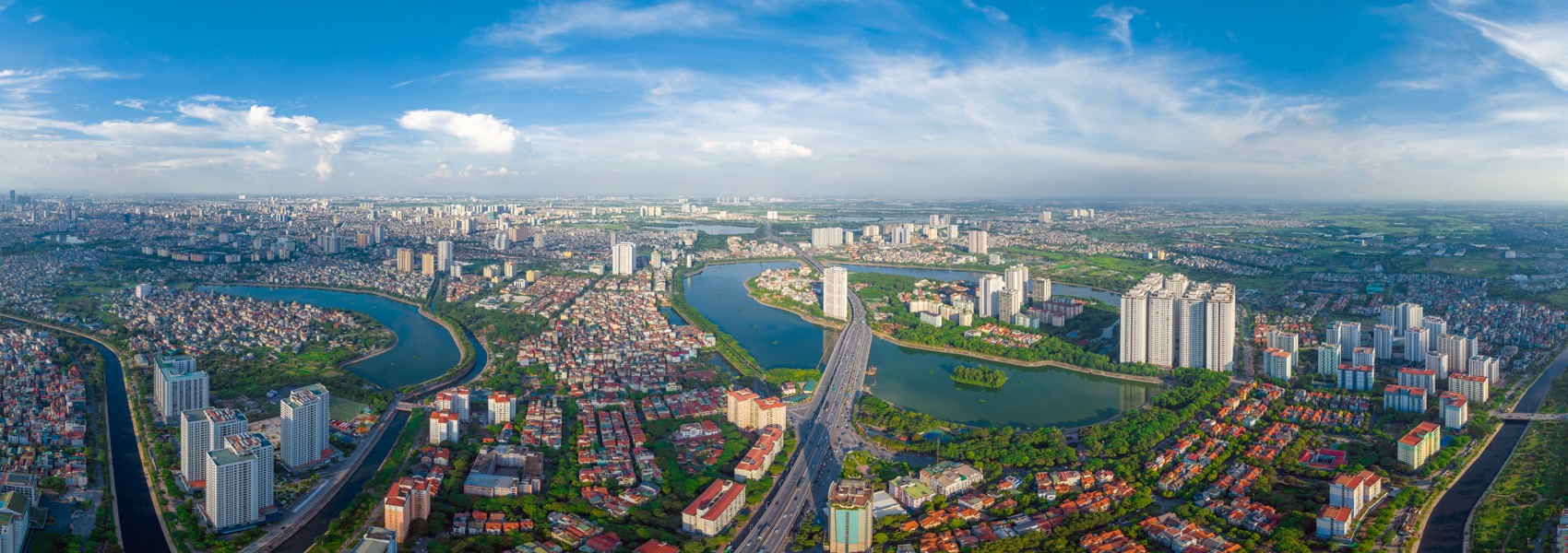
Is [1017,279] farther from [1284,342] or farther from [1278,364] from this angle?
[1278,364]

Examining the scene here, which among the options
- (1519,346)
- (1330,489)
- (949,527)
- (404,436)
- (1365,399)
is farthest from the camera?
(1519,346)

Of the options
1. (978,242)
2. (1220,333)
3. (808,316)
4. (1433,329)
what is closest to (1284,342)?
(1220,333)

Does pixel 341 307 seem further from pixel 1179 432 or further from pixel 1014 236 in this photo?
pixel 1014 236

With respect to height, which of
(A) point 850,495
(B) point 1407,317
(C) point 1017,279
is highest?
(C) point 1017,279

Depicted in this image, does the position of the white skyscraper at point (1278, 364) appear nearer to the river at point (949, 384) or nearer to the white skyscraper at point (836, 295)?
the river at point (949, 384)

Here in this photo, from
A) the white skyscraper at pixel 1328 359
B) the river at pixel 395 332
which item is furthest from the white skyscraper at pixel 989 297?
the river at pixel 395 332

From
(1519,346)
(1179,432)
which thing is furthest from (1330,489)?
(1519,346)
